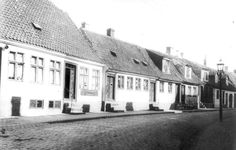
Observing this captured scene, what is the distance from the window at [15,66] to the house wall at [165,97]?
18.7 m

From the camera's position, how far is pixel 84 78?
22672 millimetres

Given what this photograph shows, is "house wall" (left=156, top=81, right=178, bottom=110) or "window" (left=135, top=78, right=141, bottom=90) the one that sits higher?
"window" (left=135, top=78, right=141, bottom=90)

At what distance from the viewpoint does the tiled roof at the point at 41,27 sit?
17141 millimetres

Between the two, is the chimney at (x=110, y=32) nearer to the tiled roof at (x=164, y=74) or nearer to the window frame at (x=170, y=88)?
the tiled roof at (x=164, y=74)

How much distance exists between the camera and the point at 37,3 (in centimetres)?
2147

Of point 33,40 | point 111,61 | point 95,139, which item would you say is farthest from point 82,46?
point 95,139

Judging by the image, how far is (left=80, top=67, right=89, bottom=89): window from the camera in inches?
880

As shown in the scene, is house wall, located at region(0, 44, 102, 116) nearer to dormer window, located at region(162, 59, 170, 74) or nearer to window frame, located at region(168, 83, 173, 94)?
dormer window, located at region(162, 59, 170, 74)

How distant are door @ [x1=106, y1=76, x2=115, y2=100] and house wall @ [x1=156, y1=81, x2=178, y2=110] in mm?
7644

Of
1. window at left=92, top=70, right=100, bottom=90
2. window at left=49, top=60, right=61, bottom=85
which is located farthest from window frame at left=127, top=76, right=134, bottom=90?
window at left=49, top=60, right=61, bottom=85

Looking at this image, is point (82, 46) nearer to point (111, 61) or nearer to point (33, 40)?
point (111, 61)

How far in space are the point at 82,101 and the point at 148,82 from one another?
10965 mm

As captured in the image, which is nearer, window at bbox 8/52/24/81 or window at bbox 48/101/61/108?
window at bbox 8/52/24/81

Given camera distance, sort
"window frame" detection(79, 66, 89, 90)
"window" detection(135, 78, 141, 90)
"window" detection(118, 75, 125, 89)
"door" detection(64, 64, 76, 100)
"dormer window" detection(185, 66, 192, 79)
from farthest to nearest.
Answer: "dormer window" detection(185, 66, 192, 79), "window" detection(135, 78, 141, 90), "window" detection(118, 75, 125, 89), "window frame" detection(79, 66, 89, 90), "door" detection(64, 64, 76, 100)
